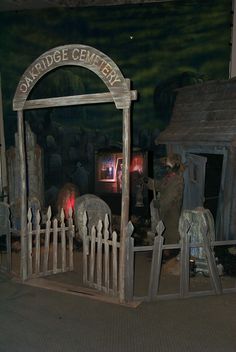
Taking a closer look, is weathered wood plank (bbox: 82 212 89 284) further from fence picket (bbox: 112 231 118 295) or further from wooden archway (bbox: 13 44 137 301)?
wooden archway (bbox: 13 44 137 301)

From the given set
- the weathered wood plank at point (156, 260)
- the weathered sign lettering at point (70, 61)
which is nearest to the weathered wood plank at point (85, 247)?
the weathered wood plank at point (156, 260)

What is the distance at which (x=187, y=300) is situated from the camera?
223 inches

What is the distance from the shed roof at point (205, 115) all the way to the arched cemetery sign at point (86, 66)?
111 inches

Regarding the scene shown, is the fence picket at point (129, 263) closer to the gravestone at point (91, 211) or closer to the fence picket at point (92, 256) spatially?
the fence picket at point (92, 256)

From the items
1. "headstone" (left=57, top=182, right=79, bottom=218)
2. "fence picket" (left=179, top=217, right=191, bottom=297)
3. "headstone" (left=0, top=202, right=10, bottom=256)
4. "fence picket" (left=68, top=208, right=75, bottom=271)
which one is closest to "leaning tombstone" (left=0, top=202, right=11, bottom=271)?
"headstone" (left=0, top=202, right=10, bottom=256)

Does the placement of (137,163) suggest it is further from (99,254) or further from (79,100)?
(99,254)

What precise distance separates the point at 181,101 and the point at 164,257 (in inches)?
160

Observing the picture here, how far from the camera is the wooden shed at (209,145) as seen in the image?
24.4ft

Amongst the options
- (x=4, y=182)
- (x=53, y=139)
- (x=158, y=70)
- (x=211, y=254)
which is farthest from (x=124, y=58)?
(x=211, y=254)

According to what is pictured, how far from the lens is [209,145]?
765cm

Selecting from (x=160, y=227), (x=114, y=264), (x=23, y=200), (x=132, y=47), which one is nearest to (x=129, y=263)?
(x=114, y=264)

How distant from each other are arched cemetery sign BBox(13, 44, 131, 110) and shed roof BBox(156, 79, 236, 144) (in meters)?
2.82

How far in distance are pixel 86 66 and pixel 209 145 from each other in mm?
3335

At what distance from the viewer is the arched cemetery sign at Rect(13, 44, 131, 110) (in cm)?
535
